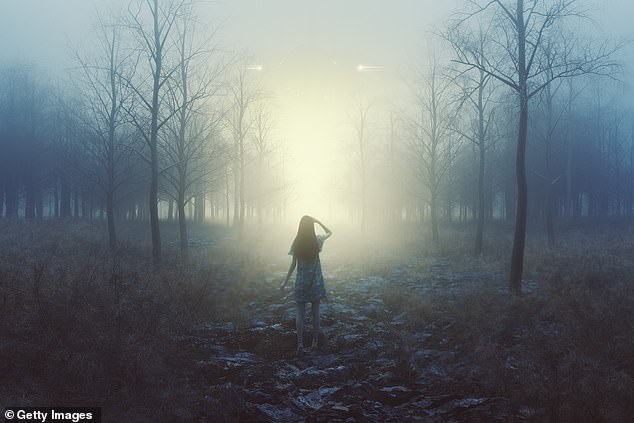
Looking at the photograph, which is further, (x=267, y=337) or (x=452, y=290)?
(x=452, y=290)

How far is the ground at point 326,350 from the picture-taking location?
4449mm

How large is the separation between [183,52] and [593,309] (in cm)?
1387

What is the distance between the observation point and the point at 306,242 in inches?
280

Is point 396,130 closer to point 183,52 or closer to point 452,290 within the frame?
point 183,52

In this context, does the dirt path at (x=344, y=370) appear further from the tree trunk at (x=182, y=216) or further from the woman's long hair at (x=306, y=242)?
the tree trunk at (x=182, y=216)

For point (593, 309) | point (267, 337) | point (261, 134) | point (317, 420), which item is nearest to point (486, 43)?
point (593, 309)

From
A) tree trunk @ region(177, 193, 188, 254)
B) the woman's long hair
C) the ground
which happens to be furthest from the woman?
tree trunk @ region(177, 193, 188, 254)

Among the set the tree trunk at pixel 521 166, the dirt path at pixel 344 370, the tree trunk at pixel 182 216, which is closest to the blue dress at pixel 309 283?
the dirt path at pixel 344 370

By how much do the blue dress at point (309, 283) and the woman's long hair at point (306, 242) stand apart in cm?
11

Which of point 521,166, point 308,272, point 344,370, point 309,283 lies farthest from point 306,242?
point 521,166

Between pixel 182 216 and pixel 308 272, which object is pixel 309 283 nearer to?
pixel 308 272

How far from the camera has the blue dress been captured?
694cm

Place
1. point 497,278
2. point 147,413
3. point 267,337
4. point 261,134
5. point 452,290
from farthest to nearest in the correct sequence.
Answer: point 261,134 → point 497,278 → point 452,290 → point 267,337 → point 147,413

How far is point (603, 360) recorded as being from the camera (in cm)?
544
